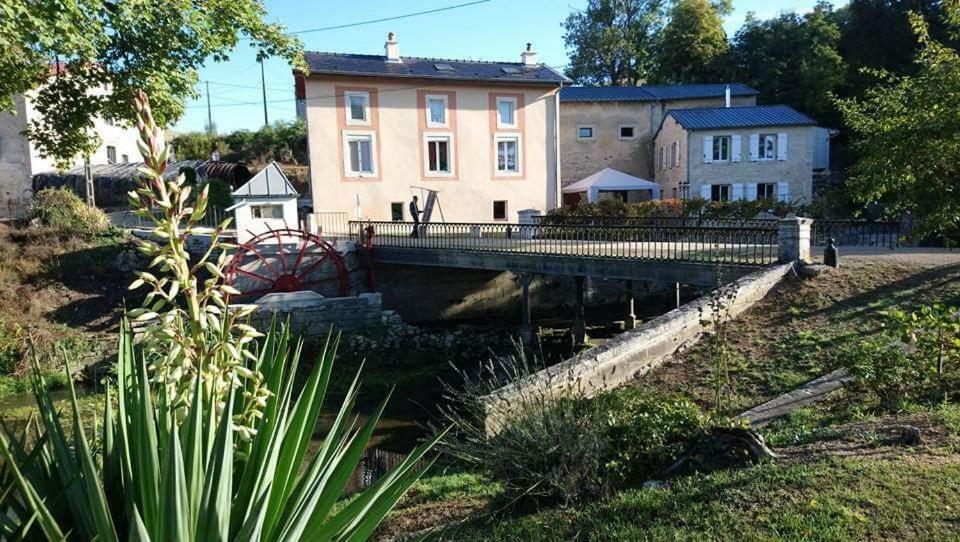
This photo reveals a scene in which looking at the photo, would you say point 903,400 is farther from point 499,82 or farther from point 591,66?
point 591,66

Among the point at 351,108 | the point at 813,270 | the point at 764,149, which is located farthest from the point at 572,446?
the point at 764,149

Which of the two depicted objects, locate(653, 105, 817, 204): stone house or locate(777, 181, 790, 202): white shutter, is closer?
locate(653, 105, 817, 204): stone house

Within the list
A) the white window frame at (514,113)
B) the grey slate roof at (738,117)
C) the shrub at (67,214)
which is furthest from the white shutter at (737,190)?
the shrub at (67,214)

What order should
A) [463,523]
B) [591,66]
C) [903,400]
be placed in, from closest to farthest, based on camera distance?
[463,523] → [903,400] → [591,66]

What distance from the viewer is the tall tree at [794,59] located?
118ft

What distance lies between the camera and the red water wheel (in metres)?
18.6

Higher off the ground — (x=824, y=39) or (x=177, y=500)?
(x=824, y=39)

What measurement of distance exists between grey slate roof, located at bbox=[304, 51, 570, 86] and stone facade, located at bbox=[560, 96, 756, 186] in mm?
5732

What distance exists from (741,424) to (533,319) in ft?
55.3

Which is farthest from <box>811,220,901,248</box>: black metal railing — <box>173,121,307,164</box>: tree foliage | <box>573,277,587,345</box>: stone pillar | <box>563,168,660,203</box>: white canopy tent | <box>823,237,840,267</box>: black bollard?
<box>173,121,307,164</box>: tree foliage

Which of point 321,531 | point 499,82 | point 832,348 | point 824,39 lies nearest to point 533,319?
point 499,82

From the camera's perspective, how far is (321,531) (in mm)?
2000

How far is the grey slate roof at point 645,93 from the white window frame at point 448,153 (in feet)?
32.1

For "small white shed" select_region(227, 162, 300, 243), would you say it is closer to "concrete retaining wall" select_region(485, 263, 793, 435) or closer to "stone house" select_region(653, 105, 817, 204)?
"concrete retaining wall" select_region(485, 263, 793, 435)
